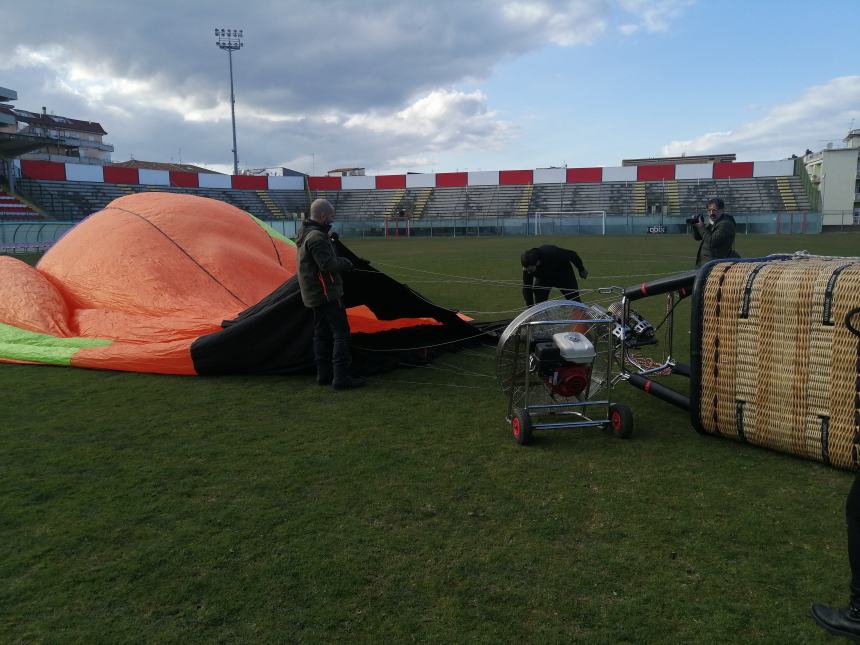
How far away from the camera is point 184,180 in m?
47.9

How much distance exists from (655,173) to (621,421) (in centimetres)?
5219

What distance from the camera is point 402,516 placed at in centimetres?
338

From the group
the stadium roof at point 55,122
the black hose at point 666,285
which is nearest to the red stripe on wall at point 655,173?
the black hose at point 666,285

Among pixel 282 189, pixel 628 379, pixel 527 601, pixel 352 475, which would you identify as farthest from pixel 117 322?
pixel 282 189

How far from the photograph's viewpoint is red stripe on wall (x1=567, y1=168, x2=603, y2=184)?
53.1 meters

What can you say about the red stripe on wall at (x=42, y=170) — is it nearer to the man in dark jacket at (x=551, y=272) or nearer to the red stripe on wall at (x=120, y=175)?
the red stripe on wall at (x=120, y=175)

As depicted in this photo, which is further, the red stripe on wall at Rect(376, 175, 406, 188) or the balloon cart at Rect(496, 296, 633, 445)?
the red stripe on wall at Rect(376, 175, 406, 188)

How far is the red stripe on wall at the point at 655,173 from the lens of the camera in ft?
168

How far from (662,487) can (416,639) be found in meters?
2.00

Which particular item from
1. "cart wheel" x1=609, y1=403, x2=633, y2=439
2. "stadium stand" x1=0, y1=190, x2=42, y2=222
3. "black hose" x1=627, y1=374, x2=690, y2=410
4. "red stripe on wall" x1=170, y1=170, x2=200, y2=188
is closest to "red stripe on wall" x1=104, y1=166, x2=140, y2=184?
"red stripe on wall" x1=170, y1=170, x2=200, y2=188

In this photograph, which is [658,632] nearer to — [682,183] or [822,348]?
[822,348]

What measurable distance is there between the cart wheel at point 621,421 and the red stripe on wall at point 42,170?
157 feet

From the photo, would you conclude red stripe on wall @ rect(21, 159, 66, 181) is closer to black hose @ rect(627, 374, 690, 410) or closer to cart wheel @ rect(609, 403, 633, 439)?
black hose @ rect(627, 374, 690, 410)

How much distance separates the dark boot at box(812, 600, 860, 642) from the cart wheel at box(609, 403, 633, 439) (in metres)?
2.12
